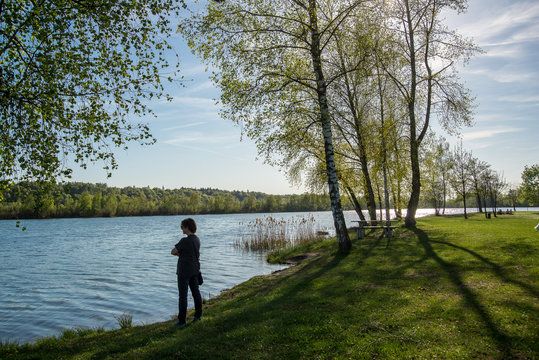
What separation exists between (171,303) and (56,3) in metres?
9.98

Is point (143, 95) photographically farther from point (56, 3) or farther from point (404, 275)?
point (404, 275)

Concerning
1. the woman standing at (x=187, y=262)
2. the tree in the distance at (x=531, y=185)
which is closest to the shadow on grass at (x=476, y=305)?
the woman standing at (x=187, y=262)

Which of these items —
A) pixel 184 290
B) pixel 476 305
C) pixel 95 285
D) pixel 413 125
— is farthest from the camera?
pixel 413 125

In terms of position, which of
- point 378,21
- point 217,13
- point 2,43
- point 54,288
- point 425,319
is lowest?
point 54,288

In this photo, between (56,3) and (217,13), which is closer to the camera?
(56,3)

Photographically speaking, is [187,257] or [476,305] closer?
[476,305]

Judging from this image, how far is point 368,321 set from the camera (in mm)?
6168

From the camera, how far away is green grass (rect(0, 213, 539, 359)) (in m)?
5.09

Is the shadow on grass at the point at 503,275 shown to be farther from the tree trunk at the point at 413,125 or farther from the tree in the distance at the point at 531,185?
the tree in the distance at the point at 531,185

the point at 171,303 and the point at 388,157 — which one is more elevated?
the point at 388,157

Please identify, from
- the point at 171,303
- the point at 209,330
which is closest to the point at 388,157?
the point at 171,303

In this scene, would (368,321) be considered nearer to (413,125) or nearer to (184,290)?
(184,290)

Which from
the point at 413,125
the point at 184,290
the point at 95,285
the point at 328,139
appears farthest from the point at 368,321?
the point at 413,125

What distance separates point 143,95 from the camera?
820 cm
